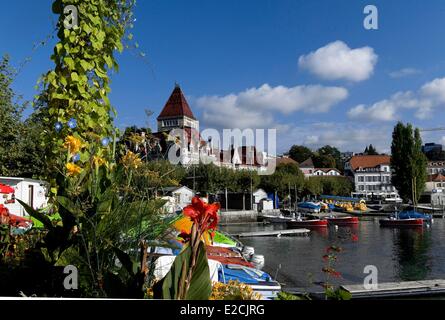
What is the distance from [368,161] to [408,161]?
32063mm

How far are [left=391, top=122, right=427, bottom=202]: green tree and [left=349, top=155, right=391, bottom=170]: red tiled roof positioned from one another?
29286 mm

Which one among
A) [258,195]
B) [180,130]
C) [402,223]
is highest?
[180,130]

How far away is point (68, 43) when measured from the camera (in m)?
3.28

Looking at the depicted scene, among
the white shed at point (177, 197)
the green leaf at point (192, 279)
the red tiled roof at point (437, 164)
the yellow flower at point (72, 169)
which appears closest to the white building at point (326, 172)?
the red tiled roof at point (437, 164)

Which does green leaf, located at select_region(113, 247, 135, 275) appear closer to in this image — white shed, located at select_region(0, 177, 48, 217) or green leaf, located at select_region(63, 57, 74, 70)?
green leaf, located at select_region(63, 57, 74, 70)

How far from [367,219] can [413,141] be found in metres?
24.0

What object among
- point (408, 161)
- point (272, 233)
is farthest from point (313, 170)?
point (272, 233)

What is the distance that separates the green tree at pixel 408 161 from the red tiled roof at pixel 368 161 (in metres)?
29.3

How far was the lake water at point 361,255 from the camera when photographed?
832 inches

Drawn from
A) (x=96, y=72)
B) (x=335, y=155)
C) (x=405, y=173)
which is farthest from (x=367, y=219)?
(x=335, y=155)

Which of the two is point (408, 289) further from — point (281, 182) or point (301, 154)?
point (301, 154)

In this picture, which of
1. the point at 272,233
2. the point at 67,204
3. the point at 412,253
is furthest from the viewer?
the point at 272,233

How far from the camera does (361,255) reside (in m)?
28.0
